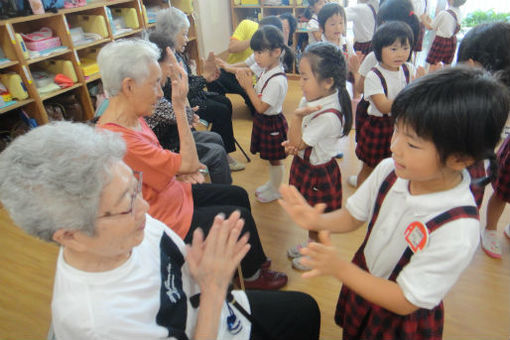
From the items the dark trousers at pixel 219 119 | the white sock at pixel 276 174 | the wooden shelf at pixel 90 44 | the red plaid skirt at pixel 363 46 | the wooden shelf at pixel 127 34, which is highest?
the wooden shelf at pixel 127 34

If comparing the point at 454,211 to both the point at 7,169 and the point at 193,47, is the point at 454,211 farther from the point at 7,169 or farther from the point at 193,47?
the point at 193,47

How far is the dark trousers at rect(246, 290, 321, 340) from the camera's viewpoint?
1.15 meters

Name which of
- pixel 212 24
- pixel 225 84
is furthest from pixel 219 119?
pixel 212 24

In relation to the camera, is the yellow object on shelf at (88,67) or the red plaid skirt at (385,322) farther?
the yellow object on shelf at (88,67)

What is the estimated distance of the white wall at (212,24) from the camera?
4725mm

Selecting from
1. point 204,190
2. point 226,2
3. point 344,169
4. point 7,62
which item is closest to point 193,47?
point 226,2

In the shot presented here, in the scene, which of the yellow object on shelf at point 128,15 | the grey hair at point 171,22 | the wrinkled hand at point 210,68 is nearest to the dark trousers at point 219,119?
the wrinkled hand at point 210,68

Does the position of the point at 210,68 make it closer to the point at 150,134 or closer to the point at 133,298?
the point at 150,134

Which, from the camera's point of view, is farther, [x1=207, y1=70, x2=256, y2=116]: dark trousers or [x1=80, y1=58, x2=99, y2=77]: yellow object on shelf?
[x1=207, y1=70, x2=256, y2=116]: dark trousers

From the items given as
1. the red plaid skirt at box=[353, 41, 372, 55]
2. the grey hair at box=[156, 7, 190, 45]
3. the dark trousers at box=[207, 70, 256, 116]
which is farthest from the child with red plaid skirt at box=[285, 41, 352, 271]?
the red plaid skirt at box=[353, 41, 372, 55]

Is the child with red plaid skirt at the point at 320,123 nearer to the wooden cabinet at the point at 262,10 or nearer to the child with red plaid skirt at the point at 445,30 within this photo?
the child with red plaid skirt at the point at 445,30

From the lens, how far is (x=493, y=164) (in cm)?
93

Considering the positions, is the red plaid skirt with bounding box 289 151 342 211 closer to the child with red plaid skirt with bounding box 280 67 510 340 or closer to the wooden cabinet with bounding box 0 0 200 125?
the child with red plaid skirt with bounding box 280 67 510 340

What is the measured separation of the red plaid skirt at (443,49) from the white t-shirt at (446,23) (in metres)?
0.08
